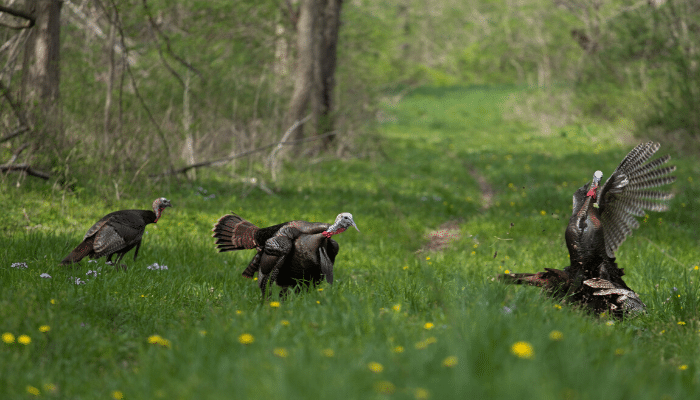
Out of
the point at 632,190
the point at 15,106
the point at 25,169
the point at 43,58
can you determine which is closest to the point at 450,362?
the point at 632,190

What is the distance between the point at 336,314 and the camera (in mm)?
3574

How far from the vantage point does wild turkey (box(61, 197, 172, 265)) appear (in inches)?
189

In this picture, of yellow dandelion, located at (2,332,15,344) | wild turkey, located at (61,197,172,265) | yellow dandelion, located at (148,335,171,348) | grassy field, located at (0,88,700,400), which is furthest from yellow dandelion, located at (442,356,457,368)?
wild turkey, located at (61,197,172,265)

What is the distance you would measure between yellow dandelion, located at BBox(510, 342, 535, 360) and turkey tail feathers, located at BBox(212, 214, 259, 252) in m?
2.74

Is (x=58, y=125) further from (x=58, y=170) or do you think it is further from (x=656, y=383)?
(x=656, y=383)

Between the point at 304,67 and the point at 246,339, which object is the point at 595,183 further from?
the point at 304,67

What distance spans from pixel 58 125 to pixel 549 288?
6.87 meters

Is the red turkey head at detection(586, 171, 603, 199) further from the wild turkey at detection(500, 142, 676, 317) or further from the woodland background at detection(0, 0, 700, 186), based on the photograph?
the woodland background at detection(0, 0, 700, 186)

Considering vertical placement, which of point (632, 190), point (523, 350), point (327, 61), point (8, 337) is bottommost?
point (8, 337)

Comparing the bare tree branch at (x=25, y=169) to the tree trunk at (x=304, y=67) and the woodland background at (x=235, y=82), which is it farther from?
the tree trunk at (x=304, y=67)

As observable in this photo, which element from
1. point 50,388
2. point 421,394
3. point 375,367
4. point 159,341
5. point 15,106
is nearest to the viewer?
point 421,394

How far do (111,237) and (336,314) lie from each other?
2365 mm

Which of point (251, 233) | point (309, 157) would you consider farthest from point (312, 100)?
point (251, 233)

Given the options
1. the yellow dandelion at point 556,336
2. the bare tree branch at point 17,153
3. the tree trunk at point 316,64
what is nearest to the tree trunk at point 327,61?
the tree trunk at point 316,64
